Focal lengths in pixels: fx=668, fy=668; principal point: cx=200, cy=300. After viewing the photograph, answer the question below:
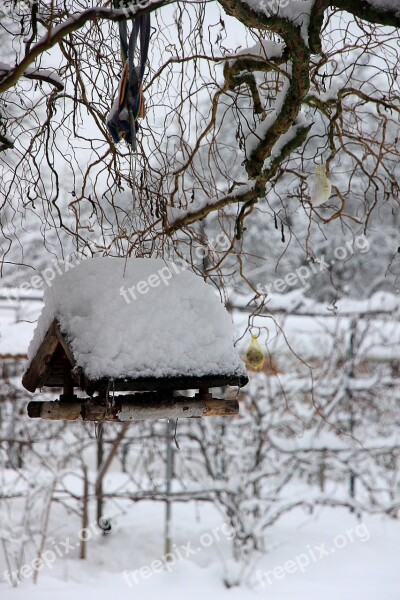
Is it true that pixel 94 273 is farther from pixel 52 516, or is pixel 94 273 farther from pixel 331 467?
pixel 331 467

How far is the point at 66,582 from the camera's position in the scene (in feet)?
14.6

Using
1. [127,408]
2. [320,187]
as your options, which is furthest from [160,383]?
[320,187]

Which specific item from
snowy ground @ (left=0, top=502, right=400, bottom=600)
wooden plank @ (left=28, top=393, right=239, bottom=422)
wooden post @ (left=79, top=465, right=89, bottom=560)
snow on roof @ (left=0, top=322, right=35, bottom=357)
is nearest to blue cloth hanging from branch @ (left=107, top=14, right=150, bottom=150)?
wooden plank @ (left=28, top=393, right=239, bottom=422)

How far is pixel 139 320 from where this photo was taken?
1.89 meters

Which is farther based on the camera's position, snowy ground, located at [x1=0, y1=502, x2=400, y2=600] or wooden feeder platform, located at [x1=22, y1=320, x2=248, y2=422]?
snowy ground, located at [x1=0, y1=502, x2=400, y2=600]

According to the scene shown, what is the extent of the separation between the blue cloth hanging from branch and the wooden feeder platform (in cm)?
58

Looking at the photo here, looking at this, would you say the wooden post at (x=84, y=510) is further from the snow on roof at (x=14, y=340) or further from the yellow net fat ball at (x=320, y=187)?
the yellow net fat ball at (x=320, y=187)

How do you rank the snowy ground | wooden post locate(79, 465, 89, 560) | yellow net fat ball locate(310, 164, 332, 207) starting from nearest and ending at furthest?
yellow net fat ball locate(310, 164, 332, 207)
the snowy ground
wooden post locate(79, 465, 89, 560)

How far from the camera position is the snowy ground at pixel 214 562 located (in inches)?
172

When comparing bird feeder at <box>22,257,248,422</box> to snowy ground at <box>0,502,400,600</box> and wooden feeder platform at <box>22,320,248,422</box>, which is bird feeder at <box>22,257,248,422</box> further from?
snowy ground at <box>0,502,400,600</box>

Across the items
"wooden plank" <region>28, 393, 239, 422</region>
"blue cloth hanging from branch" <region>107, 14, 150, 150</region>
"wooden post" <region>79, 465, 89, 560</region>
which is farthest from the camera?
"wooden post" <region>79, 465, 89, 560</region>

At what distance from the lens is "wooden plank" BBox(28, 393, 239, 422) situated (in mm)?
1877

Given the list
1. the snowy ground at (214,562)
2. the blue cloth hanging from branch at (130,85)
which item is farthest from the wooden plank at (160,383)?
the snowy ground at (214,562)

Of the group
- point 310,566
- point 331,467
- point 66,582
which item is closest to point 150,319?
point 66,582
